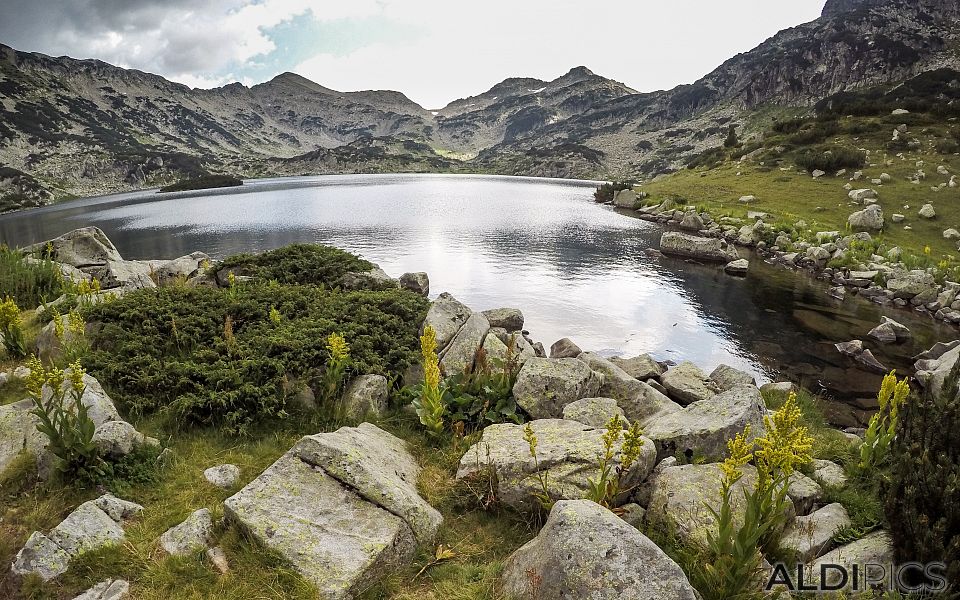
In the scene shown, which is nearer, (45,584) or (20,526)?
(45,584)

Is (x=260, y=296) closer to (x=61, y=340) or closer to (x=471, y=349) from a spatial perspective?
(x=61, y=340)

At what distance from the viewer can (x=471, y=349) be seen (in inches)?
462

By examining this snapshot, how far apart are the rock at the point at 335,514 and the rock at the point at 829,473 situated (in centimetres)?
698

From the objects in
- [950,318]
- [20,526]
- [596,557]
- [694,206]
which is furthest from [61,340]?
[694,206]

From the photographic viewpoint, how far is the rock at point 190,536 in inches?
224

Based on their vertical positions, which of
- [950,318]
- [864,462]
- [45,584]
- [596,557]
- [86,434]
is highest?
[86,434]

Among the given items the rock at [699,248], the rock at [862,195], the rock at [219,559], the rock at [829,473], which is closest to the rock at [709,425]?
the rock at [829,473]

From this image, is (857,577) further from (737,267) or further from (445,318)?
(737,267)

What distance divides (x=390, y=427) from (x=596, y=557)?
5833 mm

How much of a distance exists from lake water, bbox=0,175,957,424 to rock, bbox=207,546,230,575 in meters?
17.1

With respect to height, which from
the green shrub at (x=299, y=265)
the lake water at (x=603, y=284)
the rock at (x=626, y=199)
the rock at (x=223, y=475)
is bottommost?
the lake water at (x=603, y=284)

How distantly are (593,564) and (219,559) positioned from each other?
4.56m

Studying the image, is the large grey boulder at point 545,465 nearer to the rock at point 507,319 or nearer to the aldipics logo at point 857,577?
the aldipics logo at point 857,577

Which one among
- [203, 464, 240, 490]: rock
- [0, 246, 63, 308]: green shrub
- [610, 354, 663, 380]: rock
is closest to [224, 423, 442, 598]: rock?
[203, 464, 240, 490]: rock
